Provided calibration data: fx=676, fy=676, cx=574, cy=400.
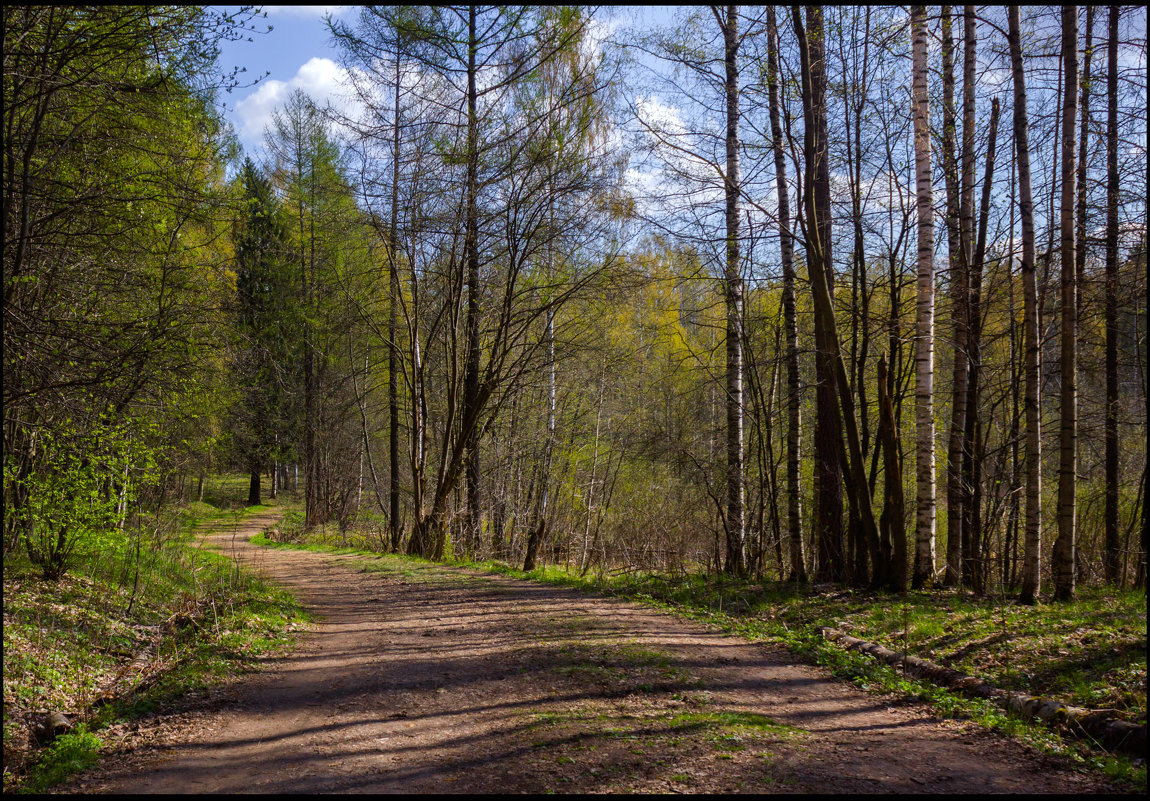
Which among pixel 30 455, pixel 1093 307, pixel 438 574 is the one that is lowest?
pixel 438 574

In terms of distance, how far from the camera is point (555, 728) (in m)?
4.27

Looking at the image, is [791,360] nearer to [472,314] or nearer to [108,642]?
[472,314]

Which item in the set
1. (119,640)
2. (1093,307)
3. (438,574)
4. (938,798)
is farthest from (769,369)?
(119,640)

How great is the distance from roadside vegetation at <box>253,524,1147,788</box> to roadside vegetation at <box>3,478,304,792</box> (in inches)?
188

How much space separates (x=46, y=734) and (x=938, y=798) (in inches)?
204

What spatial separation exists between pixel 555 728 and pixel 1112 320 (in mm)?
11769

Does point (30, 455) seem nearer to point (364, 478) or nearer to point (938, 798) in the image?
point (938, 798)

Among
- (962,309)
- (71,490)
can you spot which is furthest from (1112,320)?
(71,490)

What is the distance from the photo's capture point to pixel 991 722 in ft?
14.8

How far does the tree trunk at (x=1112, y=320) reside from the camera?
9.73 m

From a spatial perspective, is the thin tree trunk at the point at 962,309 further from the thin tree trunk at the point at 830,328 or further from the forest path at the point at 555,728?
the forest path at the point at 555,728

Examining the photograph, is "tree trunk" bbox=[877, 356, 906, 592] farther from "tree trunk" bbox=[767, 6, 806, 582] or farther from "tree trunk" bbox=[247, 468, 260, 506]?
"tree trunk" bbox=[247, 468, 260, 506]

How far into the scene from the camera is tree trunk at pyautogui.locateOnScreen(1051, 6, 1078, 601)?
7.12 meters

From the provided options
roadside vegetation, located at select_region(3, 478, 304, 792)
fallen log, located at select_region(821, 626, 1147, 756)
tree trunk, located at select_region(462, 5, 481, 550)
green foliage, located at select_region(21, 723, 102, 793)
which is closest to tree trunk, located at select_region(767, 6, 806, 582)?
fallen log, located at select_region(821, 626, 1147, 756)
